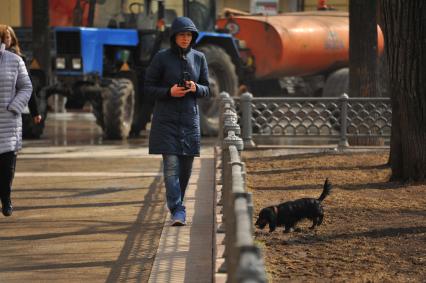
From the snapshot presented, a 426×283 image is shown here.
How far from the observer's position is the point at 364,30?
51.4 feet

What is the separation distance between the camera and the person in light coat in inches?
343

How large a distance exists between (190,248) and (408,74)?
3813 millimetres

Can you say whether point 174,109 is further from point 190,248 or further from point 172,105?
point 190,248

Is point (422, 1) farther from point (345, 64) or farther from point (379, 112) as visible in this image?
point (345, 64)

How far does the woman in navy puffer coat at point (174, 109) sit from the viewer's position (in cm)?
841

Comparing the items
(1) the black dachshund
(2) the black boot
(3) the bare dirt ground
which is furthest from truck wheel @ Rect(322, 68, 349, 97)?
(1) the black dachshund

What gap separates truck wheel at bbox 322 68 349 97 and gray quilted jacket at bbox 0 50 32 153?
15915 mm

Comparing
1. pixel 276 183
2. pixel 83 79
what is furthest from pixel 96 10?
pixel 276 183

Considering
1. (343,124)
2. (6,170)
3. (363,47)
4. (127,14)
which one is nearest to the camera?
(6,170)

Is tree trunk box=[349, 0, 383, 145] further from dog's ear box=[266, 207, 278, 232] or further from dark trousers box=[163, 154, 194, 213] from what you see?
dog's ear box=[266, 207, 278, 232]

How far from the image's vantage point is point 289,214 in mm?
7672

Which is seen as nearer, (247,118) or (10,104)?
(10,104)

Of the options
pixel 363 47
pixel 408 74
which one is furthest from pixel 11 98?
pixel 363 47

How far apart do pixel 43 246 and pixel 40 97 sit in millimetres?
10505
